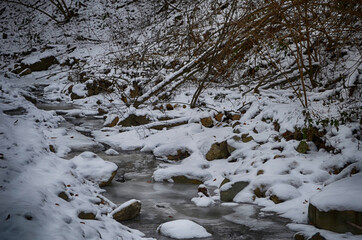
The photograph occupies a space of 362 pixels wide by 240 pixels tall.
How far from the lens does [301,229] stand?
293 cm

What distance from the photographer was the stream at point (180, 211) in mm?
3035

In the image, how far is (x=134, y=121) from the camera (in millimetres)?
8305

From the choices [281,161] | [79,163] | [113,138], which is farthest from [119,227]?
[113,138]

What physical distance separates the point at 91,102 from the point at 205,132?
6.59 meters

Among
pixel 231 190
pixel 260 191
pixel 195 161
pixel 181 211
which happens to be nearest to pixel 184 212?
pixel 181 211

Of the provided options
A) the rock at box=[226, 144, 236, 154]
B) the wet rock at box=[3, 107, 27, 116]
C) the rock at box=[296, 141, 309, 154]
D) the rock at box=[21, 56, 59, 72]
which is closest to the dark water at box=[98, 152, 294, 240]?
the rock at box=[226, 144, 236, 154]

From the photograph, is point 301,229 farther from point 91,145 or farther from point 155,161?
point 91,145

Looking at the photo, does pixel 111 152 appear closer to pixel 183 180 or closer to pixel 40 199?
pixel 183 180

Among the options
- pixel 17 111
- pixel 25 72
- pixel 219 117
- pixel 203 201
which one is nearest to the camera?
pixel 203 201

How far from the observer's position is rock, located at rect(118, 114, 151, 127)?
8.12 metres

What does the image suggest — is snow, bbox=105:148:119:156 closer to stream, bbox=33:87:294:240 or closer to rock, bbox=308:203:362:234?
stream, bbox=33:87:294:240

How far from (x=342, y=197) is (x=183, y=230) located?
1.53 meters

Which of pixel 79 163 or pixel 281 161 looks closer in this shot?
pixel 281 161

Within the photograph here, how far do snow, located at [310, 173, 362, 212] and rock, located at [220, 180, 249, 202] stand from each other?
129 centimetres
